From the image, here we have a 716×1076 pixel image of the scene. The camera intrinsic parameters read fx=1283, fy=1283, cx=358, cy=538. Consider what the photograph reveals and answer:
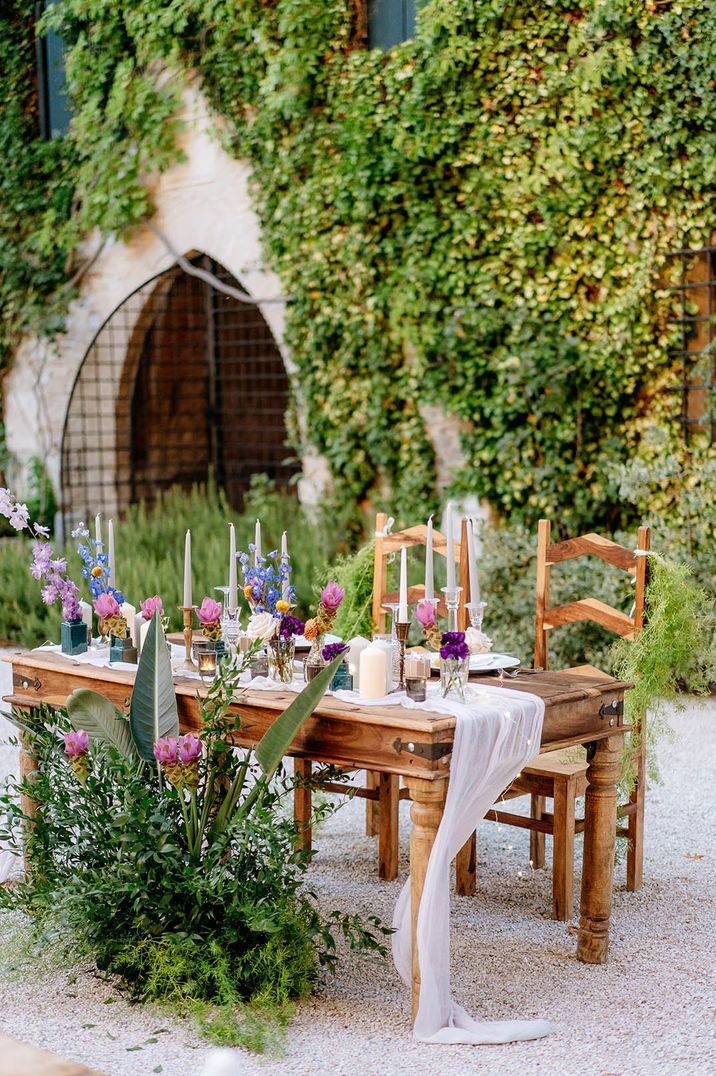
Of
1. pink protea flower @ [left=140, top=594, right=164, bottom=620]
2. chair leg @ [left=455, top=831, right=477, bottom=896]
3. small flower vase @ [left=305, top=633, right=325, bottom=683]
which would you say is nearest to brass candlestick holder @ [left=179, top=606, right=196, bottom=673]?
pink protea flower @ [left=140, top=594, right=164, bottom=620]

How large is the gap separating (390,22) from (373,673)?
5.90 m

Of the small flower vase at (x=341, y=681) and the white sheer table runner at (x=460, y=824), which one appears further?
the small flower vase at (x=341, y=681)

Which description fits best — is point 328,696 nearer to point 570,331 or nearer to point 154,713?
point 154,713

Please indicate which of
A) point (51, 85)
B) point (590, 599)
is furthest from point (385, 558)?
point (51, 85)

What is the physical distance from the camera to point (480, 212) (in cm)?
746

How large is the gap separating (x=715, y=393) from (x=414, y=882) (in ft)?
14.5

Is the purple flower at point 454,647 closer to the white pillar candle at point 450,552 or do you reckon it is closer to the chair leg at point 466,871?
the white pillar candle at point 450,552

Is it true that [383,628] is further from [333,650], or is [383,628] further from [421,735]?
[421,735]

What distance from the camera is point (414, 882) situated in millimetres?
3080

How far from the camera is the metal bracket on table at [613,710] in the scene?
3.45 meters

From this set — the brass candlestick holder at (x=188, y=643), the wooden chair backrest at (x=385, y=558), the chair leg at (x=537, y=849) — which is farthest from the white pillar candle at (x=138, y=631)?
the chair leg at (x=537, y=849)

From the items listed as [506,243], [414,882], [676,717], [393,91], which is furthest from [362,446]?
[414,882]

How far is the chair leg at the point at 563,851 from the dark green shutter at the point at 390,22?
220 inches

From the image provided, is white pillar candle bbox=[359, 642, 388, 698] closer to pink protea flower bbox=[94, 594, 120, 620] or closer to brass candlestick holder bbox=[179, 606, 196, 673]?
brass candlestick holder bbox=[179, 606, 196, 673]
